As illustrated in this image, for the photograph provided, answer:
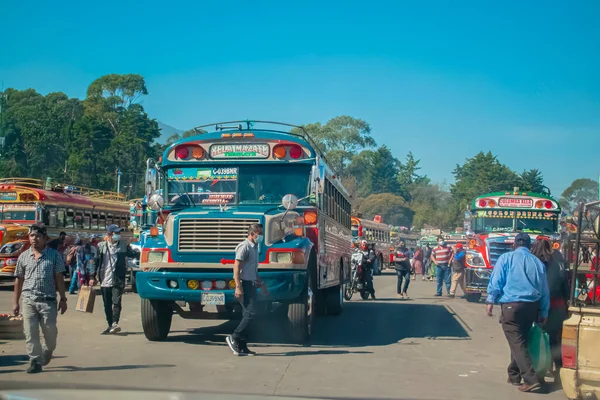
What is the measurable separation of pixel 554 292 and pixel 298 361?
3519 millimetres

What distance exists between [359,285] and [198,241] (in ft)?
38.4

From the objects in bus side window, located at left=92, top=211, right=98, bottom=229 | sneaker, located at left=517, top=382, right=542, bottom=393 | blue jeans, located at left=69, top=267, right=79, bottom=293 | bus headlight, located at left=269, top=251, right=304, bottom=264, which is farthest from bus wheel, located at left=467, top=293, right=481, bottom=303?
bus side window, located at left=92, top=211, right=98, bottom=229

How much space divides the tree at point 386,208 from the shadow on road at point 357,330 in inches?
3351

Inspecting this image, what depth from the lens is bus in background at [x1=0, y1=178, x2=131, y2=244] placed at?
24.8 metres

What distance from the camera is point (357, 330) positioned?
1367 cm

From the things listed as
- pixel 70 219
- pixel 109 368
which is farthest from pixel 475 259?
pixel 70 219

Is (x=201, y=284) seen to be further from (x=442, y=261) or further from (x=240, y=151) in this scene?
(x=442, y=261)

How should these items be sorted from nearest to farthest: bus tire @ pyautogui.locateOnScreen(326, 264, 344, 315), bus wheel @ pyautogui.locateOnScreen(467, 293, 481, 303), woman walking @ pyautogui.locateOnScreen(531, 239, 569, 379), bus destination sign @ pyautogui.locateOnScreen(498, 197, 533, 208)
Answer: woman walking @ pyautogui.locateOnScreen(531, 239, 569, 379) < bus tire @ pyautogui.locateOnScreen(326, 264, 344, 315) < bus destination sign @ pyautogui.locateOnScreen(498, 197, 533, 208) < bus wheel @ pyautogui.locateOnScreen(467, 293, 481, 303)

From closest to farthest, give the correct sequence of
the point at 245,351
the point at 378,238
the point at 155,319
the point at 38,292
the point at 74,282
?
the point at 38,292
the point at 245,351
the point at 155,319
the point at 74,282
the point at 378,238

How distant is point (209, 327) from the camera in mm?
13719

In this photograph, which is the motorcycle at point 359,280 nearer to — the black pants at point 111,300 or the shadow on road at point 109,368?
the black pants at point 111,300

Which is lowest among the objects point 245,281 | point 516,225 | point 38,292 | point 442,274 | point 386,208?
point 442,274

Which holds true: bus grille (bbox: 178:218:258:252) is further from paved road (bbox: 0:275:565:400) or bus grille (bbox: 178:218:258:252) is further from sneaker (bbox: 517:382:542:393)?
sneaker (bbox: 517:382:542:393)

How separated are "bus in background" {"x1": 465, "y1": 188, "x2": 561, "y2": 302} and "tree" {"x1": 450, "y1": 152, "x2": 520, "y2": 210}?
2608 inches
